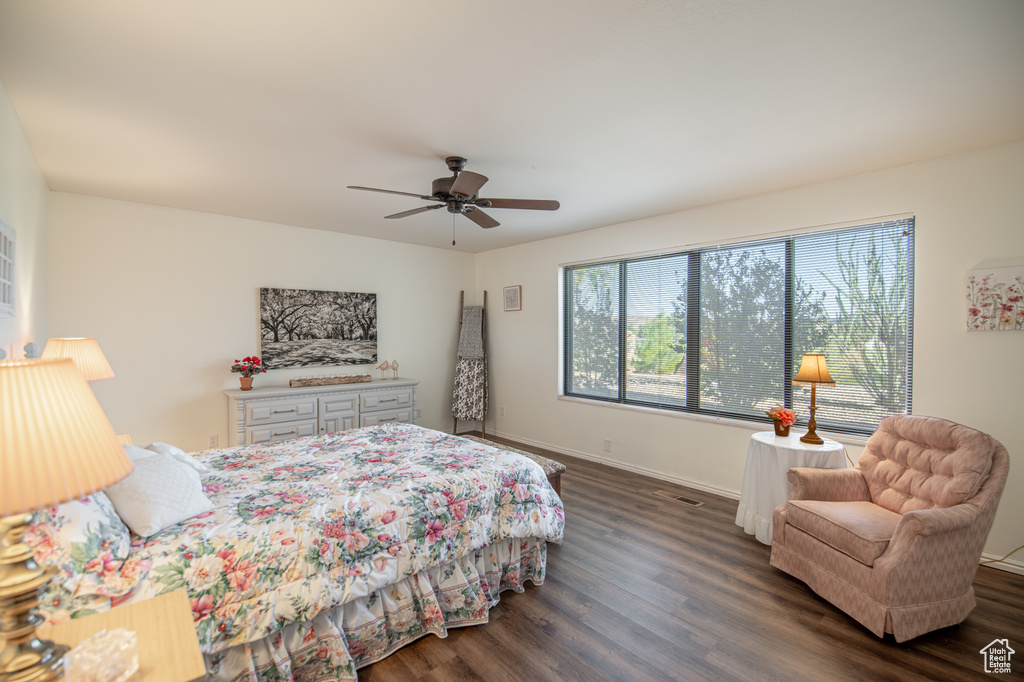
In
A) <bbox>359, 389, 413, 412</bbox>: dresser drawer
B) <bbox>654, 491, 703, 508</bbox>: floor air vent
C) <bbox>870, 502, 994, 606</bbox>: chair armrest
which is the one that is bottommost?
<bbox>654, 491, 703, 508</bbox>: floor air vent

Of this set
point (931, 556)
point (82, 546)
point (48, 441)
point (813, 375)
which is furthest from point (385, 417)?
point (931, 556)

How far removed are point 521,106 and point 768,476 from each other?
2839 millimetres

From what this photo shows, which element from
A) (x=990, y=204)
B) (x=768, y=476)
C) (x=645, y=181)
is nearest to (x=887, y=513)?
(x=768, y=476)

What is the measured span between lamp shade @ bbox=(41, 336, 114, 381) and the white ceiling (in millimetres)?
1187

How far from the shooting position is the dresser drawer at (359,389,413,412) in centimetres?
483

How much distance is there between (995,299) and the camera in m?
2.75

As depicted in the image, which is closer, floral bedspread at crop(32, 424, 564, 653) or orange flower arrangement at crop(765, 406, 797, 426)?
floral bedspread at crop(32, 424, 564, 653)

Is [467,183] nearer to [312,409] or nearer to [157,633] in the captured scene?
[157,633]

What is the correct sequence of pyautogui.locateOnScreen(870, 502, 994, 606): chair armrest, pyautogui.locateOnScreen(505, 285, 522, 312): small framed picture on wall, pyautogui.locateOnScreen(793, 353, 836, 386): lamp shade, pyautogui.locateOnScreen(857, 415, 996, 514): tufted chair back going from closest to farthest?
1. pyautogui.locateOnScreen(870, 502, 994, 606): chair armrest
2. pyautogui.locateOnScreen(857, 415, 996, 514): tufted chair back
3. pyautogui.locateOnScreen(793, 353, 836, 386): lamp shade
4. pyautogui.locateOnScreen(505, 285, 522, 312): small framed picture on wall

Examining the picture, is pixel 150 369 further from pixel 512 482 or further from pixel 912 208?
pixel 912 208

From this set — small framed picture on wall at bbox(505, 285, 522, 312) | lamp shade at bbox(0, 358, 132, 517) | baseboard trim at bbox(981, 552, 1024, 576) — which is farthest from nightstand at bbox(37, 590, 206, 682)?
small framed picture on wall at bbox(505, 285, 522, 312)

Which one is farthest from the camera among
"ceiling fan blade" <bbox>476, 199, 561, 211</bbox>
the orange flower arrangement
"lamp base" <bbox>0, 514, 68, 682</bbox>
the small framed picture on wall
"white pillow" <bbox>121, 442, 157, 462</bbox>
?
the small framed picture on wall

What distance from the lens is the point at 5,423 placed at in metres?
0.81

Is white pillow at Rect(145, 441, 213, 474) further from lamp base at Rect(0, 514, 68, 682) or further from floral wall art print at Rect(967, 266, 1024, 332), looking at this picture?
floral wall art print at Rect(967, 266, 1024, 332)
